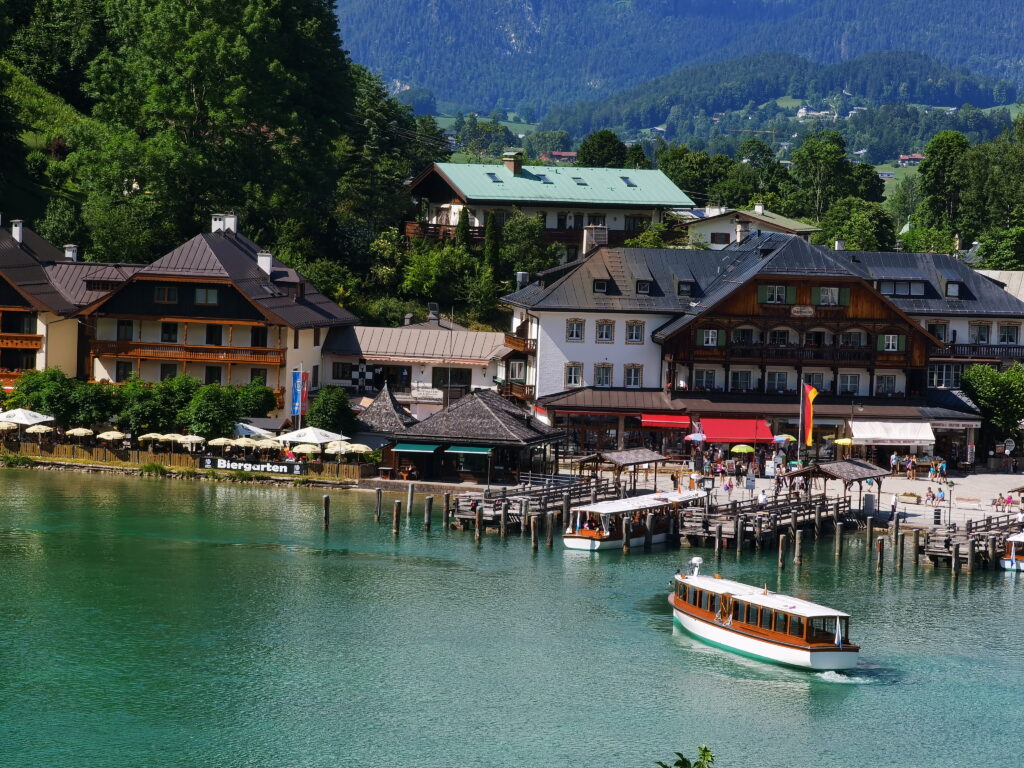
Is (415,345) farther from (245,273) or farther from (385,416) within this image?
(385,416)

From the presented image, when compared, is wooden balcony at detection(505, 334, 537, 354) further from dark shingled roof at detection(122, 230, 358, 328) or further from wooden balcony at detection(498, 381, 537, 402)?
dark shingled roof at detection(122, 230, 358, 328)

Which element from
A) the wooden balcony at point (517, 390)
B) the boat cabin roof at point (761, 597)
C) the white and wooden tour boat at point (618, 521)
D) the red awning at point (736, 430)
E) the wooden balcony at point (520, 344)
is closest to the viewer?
the boat cabin roof at point (761, 597)

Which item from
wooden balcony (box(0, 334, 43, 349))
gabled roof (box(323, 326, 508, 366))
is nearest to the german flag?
gabled roof (box(323, 326, 508, 366))

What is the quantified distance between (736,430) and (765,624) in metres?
35.5

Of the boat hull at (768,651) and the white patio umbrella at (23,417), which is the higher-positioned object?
the white patio umbrella at (23,417)

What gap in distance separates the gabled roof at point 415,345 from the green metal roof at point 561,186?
72.0 ft

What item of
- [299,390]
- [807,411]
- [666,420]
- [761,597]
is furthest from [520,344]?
[761,597]

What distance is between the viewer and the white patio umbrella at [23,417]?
89625 millimetres

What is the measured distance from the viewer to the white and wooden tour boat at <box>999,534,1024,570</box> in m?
73.4

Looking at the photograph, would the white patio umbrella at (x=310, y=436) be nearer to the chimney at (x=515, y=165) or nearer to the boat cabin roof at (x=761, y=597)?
the boat cabin roof at (x=761, y=597)

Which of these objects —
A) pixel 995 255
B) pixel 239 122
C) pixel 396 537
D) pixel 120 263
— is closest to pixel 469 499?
pixel 396 537

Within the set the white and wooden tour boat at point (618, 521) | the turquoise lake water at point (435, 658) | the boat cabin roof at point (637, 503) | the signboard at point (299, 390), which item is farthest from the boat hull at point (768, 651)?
the signboard at point (299, 390)

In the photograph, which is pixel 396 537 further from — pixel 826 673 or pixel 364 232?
pixel 364 232

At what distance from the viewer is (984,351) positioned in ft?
335
